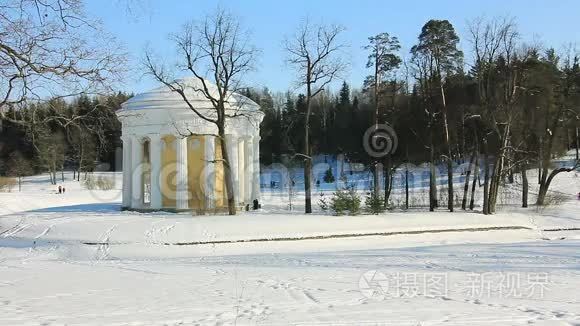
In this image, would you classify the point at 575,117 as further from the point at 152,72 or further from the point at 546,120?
the point at 152,72

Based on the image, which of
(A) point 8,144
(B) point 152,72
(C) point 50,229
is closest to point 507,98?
(B) point 152,72

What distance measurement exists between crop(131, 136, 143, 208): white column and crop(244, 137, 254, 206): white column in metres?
6.52

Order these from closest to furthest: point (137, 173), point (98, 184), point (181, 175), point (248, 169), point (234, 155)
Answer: point (181, 175)
point (137, 173)
point (234, 155)
point (248, 169)
point (98, 184)

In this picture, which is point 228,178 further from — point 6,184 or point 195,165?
point 6,184

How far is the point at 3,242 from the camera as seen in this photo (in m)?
24.1

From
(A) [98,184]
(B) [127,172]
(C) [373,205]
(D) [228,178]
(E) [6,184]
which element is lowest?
(C) [373,205]

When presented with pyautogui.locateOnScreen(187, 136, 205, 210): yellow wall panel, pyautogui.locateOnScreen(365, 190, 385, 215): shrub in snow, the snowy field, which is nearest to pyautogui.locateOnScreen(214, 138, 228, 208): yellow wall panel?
pyautogui.locateOnScreen(187, 136, 205, 210): yellow wall panel

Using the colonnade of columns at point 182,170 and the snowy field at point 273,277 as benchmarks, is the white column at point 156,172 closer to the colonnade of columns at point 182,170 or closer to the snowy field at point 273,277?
the colonnade of columns at point 182,170

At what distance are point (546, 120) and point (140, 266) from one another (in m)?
38.2

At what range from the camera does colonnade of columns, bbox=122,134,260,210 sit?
3294 cm

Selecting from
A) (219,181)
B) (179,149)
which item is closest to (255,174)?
(219,181)

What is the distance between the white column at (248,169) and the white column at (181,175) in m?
4.72

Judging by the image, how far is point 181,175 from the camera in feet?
108

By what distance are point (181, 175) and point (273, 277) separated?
21.3 meters
